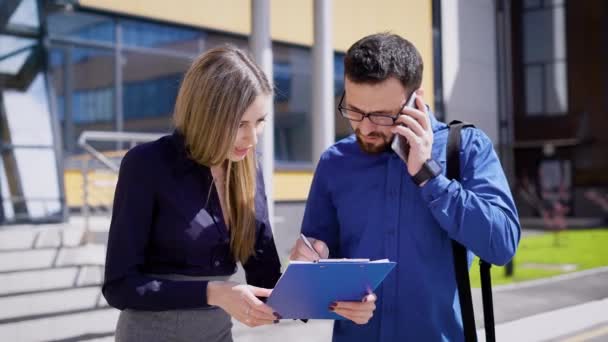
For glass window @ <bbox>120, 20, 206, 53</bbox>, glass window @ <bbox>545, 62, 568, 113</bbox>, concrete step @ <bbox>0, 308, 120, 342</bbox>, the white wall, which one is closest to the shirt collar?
concrete step @ <bbox>0, 308, 120, 342</bbox>

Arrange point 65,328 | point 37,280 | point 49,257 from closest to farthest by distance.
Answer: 1. point 65,328
2. point 37,280
3. point 49,257

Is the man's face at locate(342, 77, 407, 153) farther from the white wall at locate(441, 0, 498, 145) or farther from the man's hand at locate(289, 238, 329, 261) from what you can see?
the white wall at locate(441, 0, 498, 145)

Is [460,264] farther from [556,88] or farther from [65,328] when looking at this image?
[556,88]

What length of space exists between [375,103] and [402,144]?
0.15m

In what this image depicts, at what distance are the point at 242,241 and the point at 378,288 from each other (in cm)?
45

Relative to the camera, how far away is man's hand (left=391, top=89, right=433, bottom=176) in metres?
1.99

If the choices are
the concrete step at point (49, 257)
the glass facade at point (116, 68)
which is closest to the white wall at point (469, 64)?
the glass facade at point (116, 68)

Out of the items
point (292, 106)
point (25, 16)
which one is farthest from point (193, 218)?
point (292, 106)

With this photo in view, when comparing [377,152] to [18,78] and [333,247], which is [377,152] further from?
[18,78]

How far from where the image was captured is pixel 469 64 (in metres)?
21.1

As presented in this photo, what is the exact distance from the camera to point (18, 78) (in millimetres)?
9164

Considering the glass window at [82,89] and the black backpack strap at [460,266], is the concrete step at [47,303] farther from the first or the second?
the black backpack strap at [460,266]

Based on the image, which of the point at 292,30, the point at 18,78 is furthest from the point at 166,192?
the point at 292,30

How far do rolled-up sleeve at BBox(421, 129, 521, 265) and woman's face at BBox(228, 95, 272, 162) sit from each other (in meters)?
0.56
